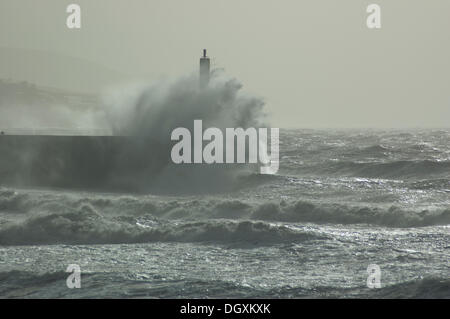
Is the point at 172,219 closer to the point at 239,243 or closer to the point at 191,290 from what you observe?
the point at 239,243

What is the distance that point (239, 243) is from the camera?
12.3 m

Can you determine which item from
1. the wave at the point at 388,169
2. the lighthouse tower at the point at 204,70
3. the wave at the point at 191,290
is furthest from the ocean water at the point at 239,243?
the lighthouse tower at the point at 204,70

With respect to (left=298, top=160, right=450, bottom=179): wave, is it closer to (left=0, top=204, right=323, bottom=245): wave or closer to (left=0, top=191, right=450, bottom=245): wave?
(left=0, top=191, right=450, bottom=245): wave

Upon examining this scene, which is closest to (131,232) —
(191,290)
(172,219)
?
(172,219)

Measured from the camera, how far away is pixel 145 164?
2453cm

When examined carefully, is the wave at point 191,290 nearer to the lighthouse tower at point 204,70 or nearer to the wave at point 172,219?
the wave at point 172,219

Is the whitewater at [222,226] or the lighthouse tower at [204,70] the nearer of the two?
the whitewater at [222,226]

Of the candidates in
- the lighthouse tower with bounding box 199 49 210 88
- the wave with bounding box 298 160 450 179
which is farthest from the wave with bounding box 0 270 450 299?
the lighthouse tower with bounding box 199 49 210 88

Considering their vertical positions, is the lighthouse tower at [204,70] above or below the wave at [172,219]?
above

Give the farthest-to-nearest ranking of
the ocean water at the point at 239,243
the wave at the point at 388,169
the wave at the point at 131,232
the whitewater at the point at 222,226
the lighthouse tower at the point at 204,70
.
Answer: the lighthouse tower at the point at 204,70
the wave at the point at 388,169
the wave at the point at 131,232
the whitewater at the point at 222,226
the ocean water at the point at 239,243

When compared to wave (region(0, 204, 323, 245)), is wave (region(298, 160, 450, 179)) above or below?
above

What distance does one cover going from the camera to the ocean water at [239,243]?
8883 mm

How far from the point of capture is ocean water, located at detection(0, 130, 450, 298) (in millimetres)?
8883
